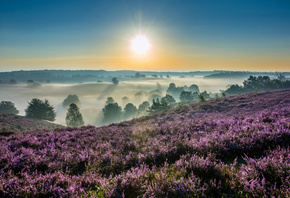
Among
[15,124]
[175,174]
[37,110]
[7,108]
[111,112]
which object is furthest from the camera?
[111,112]

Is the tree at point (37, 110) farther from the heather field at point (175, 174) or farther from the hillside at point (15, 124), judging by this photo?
the heather field at point (175, 174)

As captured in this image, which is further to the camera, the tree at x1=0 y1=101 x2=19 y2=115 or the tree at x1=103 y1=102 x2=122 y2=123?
the tree at x1=103 y1=102 x2=122 y2=123

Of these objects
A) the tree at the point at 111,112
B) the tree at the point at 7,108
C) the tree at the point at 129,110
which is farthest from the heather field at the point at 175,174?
the tree at the point at 129,110

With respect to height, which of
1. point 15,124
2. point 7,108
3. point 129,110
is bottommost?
point 129,110

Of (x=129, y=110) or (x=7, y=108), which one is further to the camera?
(x=129, y=110)

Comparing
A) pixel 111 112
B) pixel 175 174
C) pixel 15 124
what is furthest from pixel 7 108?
pixel 175 174

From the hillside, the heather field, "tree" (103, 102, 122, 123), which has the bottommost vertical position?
"tree" (103, 102, 122, 123)

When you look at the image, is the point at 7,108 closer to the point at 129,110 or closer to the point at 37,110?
the point at 37,110

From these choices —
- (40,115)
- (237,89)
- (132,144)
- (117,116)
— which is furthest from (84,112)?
(132,144)

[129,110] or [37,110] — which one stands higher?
[37,110]

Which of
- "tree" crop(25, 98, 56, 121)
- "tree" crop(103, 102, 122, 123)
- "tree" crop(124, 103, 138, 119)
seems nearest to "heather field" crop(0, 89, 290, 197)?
"tree" crop(25, 98, 56, 121)

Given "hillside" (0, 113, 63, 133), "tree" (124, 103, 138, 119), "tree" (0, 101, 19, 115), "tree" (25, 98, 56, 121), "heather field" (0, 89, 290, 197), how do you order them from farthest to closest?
"tree" (124, 103, 138, 119)
"tree" (0, 101, 19, 115)
"tree" (25, 98, 56, 121)
"hillside" (0, 113, 63, 133)
"heather field" (0, 89, 290, 197)

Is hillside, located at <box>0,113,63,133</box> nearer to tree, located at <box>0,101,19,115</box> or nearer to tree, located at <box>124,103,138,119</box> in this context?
tree, located at <box>0,101,19,115</box>

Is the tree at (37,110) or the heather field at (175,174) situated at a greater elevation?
the heather field at (175,174)
